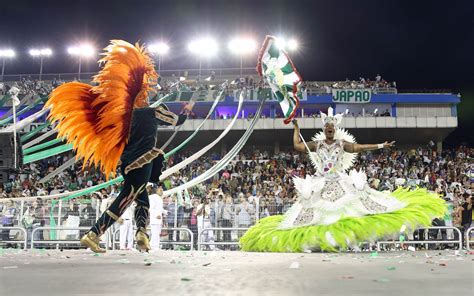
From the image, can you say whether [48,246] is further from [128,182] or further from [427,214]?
[427,214]

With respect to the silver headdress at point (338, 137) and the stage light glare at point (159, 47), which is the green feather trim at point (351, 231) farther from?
the stage light glare at point (159, 47)

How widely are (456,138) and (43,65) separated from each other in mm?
33489

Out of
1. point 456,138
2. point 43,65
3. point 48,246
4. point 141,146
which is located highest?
point 43,65

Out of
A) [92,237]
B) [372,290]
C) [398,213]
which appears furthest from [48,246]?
[372,290]

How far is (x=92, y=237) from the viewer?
596cm

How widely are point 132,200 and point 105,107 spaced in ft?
4.06

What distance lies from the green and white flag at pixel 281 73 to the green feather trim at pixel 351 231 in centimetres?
229

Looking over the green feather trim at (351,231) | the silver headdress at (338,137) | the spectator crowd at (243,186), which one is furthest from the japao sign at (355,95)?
the green feather trim at (351,231)

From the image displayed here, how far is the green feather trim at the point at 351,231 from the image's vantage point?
24.6 ft

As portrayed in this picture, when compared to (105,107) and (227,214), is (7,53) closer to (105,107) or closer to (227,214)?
(227,214)

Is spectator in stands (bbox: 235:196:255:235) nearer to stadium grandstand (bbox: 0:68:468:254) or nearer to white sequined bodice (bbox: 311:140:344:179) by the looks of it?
stadium grandstand (bbox: 0:68:468:254)

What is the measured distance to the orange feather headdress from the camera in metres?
6.25

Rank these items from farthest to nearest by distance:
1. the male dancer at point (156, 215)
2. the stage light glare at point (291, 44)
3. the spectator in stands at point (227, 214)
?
the stage light glare at point (291, 44)
the spectator in stands at point (227, 214)
the male dancer at point (156, 215)

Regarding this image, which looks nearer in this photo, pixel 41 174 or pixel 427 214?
pixel 427 214
